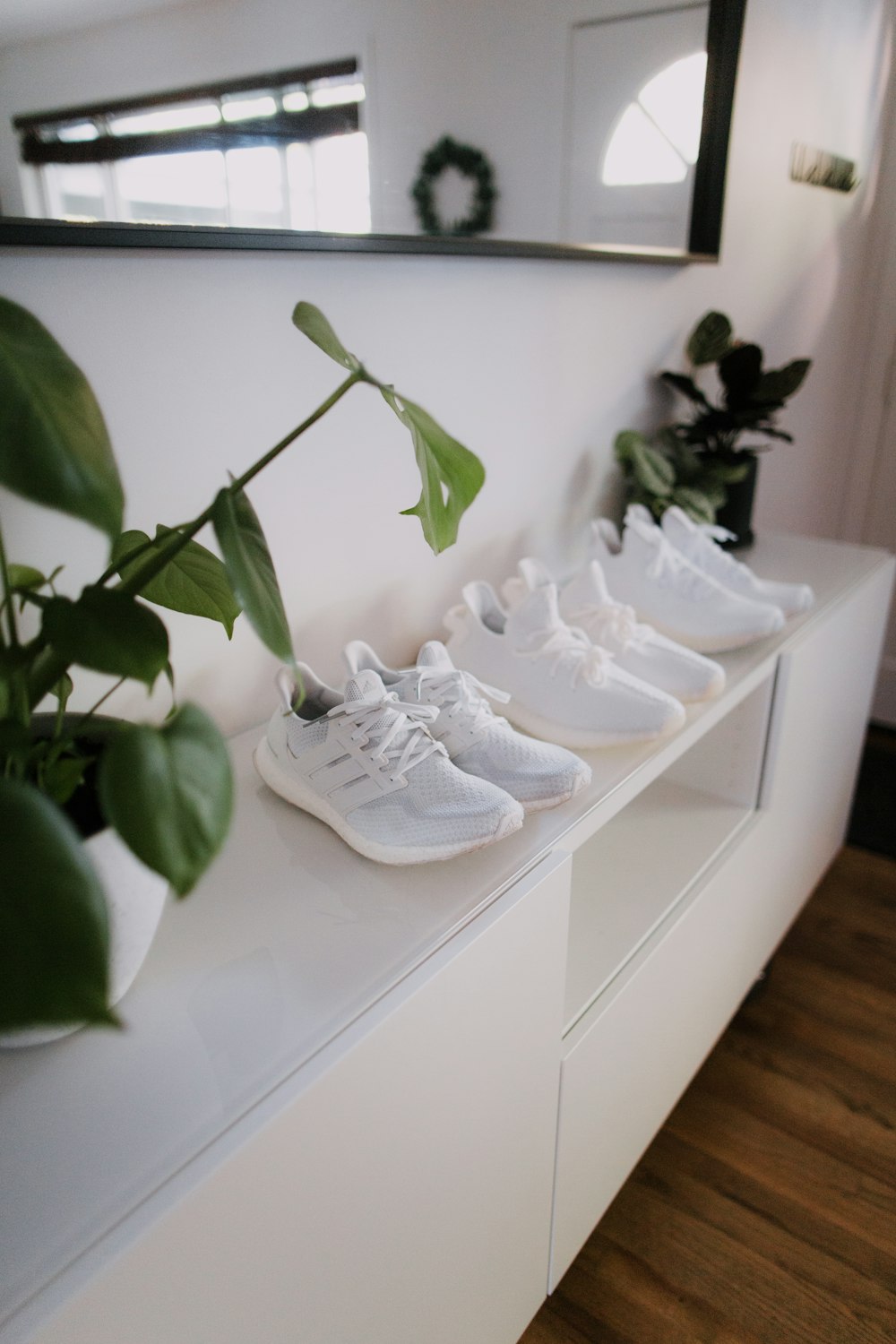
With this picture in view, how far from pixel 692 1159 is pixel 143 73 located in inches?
52.7

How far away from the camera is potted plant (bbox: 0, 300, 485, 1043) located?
1.06ft

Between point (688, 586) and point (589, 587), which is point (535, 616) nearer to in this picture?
point (589, 587)

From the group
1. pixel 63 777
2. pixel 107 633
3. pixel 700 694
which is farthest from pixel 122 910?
pixel 700 694

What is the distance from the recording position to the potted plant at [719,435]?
1383 mm

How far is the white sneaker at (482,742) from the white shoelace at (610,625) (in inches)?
9.1

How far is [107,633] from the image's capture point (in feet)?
1.41

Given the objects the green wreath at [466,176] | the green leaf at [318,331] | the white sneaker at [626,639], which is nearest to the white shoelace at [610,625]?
the white sneaker at [626,639]

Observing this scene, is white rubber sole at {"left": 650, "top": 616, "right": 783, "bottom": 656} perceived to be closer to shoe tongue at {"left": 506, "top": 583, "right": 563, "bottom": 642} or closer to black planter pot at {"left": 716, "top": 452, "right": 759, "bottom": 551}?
shoe tongue at {"left": 506, "top": 583, "right": 563, "bottom": 642}

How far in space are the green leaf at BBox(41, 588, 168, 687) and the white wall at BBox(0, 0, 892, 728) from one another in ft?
1.10

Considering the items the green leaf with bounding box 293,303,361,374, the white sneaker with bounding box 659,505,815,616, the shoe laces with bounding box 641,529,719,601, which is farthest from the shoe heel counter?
the white sneaker with bounding box 659,505,815,616

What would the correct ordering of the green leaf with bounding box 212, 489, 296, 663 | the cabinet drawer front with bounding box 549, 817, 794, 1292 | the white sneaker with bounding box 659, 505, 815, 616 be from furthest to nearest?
the white sneaker with bounding box 659, 505, 815, 616 < the cabinet drawer front with bounding box 549, 817, 794, 1292 < the green leaf with bounding box 212, 489, 296, 663

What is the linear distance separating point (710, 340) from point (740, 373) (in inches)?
2.9

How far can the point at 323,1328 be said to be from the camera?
59cm

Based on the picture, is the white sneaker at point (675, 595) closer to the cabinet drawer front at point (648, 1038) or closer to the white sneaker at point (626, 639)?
the white sneaker at point (626, 639)
